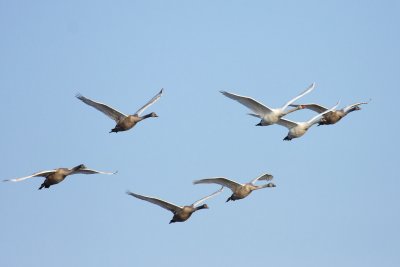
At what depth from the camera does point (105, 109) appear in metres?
59.6

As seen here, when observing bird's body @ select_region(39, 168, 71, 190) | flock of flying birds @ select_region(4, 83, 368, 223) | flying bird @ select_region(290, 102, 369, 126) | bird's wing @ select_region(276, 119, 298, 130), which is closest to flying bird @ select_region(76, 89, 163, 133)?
flock of flying birds @ select_region(4, 83, 368, 223)

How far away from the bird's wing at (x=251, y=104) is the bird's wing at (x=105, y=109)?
17.5 ft

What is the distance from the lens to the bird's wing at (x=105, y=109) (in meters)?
59.0

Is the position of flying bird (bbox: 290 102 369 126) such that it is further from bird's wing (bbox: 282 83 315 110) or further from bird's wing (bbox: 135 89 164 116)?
bird's wing (bbox: 135 89 164 116)

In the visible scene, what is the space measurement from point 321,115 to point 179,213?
366 inches

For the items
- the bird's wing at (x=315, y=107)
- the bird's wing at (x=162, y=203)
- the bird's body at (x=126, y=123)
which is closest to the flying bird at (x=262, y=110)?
the bird's wing at (x=315, y=107)

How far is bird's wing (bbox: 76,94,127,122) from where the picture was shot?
194 ft

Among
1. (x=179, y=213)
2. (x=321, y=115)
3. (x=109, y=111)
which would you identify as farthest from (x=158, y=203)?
(x=321, y=115)

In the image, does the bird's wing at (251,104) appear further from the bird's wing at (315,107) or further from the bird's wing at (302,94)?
the bird's wing at (315,107)

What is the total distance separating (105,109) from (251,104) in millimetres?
6968

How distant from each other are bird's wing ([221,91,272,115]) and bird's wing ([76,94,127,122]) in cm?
533

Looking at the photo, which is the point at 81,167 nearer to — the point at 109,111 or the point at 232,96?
the point at 109,111

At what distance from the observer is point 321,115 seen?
62531mm

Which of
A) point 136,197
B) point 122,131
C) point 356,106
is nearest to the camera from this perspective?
point 136,197
